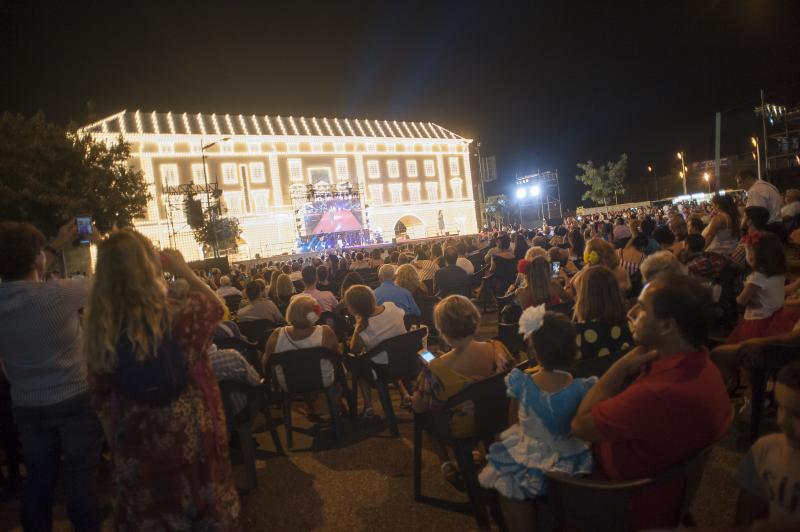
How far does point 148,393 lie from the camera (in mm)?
1811

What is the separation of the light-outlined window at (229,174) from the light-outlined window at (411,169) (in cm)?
1733

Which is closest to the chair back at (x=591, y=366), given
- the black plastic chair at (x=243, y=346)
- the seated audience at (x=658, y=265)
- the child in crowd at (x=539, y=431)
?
the child in crowd at (x=539, y=431)

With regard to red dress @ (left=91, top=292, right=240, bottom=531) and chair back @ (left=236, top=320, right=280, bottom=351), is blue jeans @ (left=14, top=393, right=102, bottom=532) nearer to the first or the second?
red dress @ (left=91, top=292, right=240, bottom=531)

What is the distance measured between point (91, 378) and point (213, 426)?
0.52 m

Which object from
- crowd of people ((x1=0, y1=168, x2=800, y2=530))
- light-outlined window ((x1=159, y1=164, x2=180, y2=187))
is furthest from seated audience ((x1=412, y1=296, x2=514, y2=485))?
light-outlined window ((x1=159, y1=164, x2=180, y2=187))

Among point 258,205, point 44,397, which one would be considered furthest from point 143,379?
point 258,205

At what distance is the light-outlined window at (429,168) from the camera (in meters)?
51.2

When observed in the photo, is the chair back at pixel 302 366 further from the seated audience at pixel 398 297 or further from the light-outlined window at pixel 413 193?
the light-outlined window at pixel 413 193

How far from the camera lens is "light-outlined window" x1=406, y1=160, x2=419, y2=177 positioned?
49.9 m

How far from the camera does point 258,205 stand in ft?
136

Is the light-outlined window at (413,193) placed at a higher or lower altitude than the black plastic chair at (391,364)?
higher

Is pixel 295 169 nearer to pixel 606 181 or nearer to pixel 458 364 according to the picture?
pixel 606 181

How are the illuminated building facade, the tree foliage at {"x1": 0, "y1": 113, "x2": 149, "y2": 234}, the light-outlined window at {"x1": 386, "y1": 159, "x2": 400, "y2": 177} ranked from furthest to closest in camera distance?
1. the light-outlined window at {"x1": 386, "y1": 159, "x2": 400, "y2": 177}
2. the illuminated building facade
3. the tree foliage at {"x1": 0, "y1": 113, "x2": 149, "y2": 234}

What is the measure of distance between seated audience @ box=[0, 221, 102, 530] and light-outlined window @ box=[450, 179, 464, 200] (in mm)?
50942
